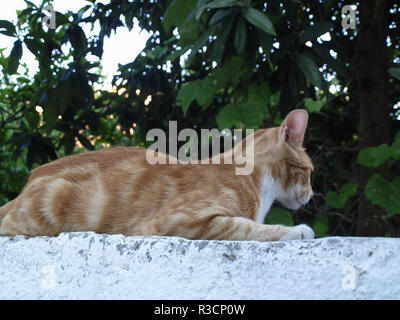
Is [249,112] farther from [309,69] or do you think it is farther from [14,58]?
[14,58]

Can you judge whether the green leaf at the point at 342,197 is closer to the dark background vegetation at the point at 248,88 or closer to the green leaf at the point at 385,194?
the dark background vegetation at the point at 248,88

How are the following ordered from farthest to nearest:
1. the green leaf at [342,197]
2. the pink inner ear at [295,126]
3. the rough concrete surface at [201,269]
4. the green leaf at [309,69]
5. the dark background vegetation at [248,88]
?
the green leaf at [342,197] < the dark background vegetation at [248,88] < the green leaf at [309,69] < the pink inner ear at [295,126] < the rough concrete surface at [201,269]

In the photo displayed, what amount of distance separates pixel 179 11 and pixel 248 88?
2.93 feet

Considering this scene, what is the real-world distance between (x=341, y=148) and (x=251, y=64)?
4.13ft

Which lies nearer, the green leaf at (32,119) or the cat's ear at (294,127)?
the cat's ear at (294,127)

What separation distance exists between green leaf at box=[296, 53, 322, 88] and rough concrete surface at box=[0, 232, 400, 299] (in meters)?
0.93

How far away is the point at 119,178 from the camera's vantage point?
5.44ft

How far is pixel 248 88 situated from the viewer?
244cm

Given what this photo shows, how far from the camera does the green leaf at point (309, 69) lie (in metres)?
1.86

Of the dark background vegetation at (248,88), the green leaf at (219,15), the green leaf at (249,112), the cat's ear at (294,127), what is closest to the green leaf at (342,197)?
the dark background vegetation at (248,88)

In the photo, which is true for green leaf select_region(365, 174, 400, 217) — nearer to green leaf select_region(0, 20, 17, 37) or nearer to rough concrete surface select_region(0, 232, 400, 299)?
rough concrete surface select_region(0, 232, 400, 299)

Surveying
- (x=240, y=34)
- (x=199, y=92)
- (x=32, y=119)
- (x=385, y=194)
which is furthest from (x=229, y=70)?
(x=32, y=119)
